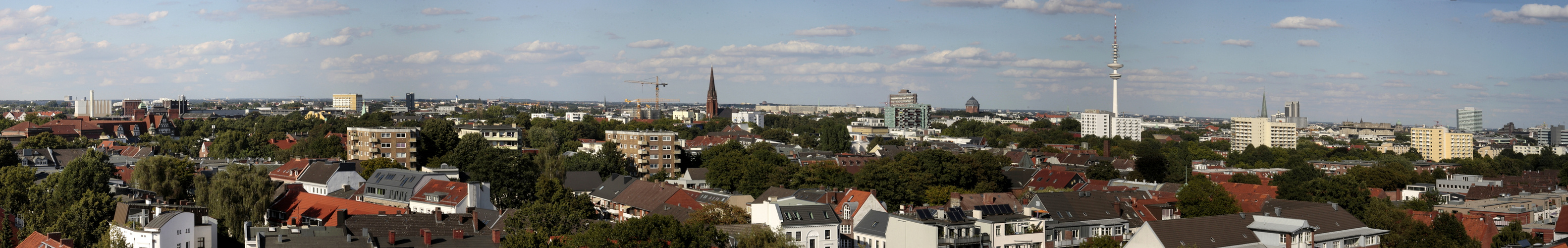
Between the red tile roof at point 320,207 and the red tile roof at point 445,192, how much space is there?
1222mm

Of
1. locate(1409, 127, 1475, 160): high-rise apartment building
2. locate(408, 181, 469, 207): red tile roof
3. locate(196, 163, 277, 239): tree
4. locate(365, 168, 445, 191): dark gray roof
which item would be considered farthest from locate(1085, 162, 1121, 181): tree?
locate(1409, 127, 1475, 160): high-rise apartment building

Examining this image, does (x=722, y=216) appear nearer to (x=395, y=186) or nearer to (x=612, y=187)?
(x=612, y=187)

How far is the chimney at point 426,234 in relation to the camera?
29344 millimetres

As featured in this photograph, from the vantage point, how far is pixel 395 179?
44.0 metres

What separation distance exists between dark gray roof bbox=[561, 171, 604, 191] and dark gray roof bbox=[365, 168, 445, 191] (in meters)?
6.73

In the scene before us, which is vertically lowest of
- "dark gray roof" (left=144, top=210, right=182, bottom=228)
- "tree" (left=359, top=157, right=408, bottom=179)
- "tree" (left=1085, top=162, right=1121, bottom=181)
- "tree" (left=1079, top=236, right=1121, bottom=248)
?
"tree" (left=1079, top=236, right=1121, bottom=248)

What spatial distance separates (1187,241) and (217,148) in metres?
62.0

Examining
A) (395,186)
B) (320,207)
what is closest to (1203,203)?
(395,186)

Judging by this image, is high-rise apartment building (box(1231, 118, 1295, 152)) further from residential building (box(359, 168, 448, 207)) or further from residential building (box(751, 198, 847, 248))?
residential building (box(751, 198, 847, 248))

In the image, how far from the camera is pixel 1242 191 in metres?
50.8

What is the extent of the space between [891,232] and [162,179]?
27.7 metres

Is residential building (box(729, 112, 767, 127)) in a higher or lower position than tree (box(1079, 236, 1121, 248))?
higher

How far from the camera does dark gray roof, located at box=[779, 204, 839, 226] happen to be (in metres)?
32.2

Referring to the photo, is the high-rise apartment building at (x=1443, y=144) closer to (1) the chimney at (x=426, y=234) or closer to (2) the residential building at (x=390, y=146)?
(2) the residential building at (x=390, y=146)
